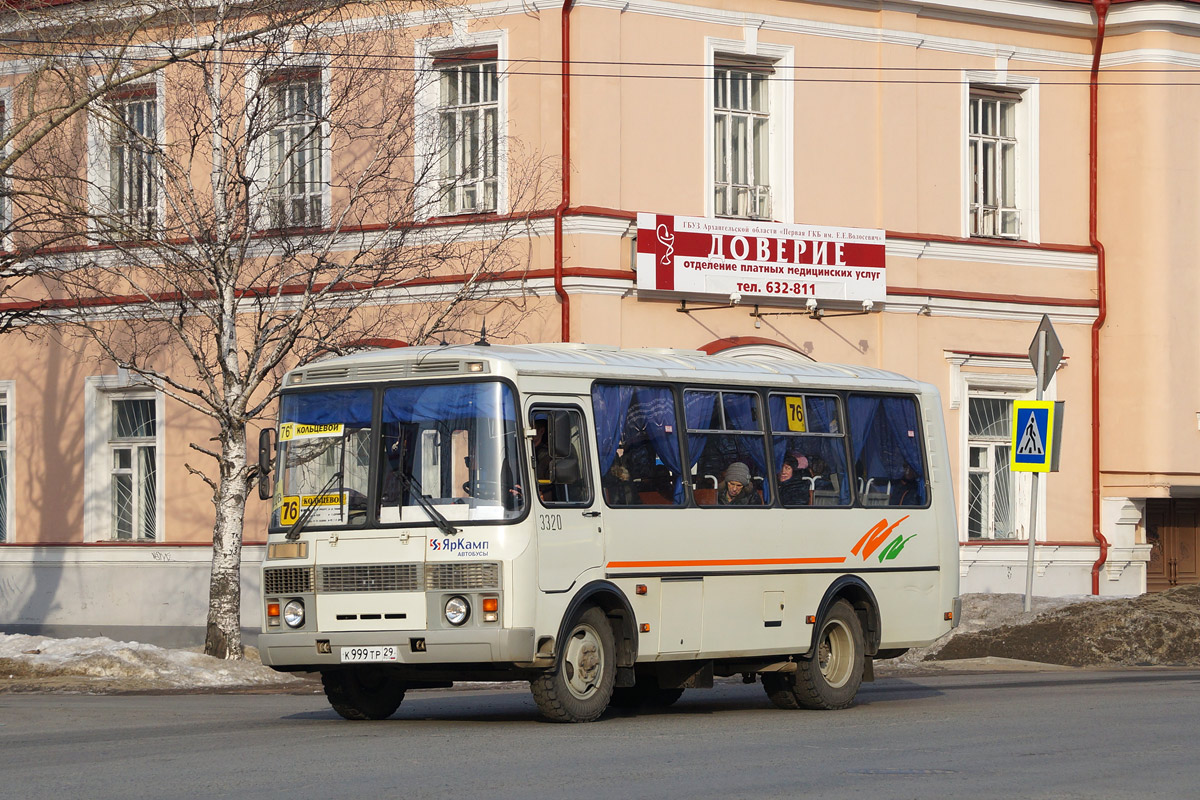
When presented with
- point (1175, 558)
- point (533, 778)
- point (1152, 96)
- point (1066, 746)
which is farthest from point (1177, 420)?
point (533, 778)

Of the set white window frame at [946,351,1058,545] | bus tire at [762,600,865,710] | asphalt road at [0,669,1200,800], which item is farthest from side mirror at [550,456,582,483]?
white window frame at [946,351,1058,545]

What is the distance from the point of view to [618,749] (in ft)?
38.8

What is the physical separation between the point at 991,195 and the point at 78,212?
13816 millimetres

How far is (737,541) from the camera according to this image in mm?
14875

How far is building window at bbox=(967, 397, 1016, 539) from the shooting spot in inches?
1094

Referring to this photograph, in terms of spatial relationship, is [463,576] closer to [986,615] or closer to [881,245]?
[986,615]

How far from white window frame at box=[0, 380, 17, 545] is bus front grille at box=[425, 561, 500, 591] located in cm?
1705

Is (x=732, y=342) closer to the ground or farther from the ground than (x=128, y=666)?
farther from the ground

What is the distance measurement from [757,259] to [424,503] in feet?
41.5

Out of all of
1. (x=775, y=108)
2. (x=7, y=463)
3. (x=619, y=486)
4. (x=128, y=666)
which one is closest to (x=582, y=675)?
(x=619, y=486)

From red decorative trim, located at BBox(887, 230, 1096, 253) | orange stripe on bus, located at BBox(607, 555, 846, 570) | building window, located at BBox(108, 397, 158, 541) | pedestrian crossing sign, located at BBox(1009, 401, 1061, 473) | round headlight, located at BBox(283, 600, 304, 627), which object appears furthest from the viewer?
building window, located at BBox(108, 397, 158, 541)

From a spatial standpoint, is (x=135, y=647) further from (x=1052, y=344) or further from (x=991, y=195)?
(x=991, y=195)

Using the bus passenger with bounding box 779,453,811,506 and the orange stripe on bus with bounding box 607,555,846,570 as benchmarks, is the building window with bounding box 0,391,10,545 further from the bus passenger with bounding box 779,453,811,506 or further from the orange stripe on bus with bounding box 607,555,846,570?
the orange stripe on bus with bounding box 607,555,846,570

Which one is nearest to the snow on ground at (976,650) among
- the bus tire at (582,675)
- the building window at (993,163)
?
the building window at (993,163)
